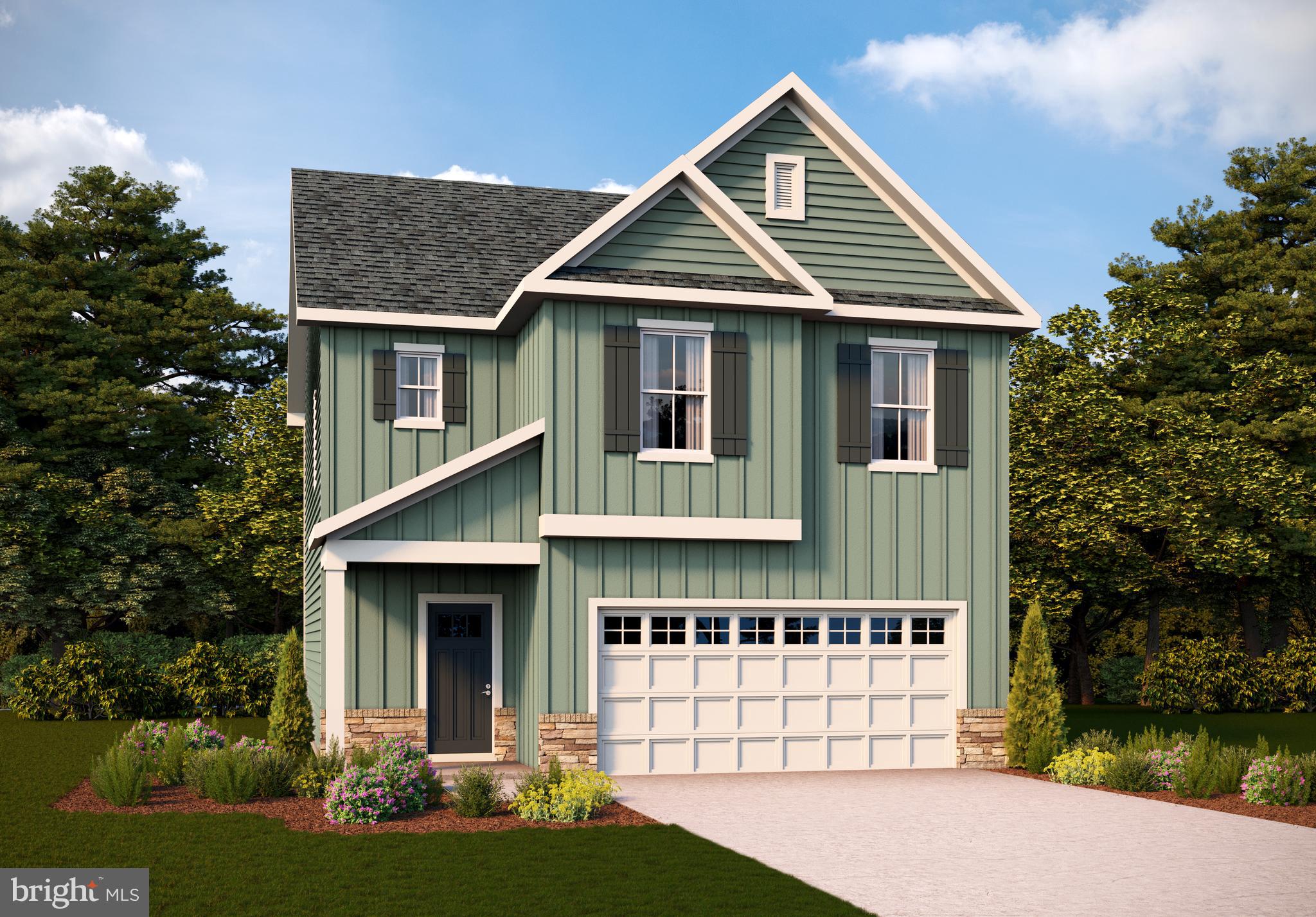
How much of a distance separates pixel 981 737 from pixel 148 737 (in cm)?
1091

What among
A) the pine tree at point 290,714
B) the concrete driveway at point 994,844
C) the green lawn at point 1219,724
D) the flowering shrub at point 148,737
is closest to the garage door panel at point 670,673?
the concrete driveway at point 994,844

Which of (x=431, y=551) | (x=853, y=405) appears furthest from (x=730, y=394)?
(x=431, y=551)

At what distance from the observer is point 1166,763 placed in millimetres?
15695

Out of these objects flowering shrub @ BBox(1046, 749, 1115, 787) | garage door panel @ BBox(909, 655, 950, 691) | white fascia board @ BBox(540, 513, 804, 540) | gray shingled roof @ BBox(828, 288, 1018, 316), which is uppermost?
gray shingled roof @ BBox(828, 288, 1018, 316)

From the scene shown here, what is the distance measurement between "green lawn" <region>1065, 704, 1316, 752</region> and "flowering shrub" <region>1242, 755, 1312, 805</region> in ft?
21.6

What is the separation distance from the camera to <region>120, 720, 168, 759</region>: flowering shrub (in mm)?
15516

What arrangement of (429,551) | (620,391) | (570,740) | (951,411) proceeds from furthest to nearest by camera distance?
(951,411) → (620,391) → (429,551) → (570,740)

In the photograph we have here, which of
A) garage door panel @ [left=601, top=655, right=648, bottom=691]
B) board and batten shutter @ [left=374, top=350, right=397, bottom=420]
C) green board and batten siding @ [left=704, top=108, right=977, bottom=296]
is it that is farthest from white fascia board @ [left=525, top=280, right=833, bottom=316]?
garage door panel @ [left=601, top=655, right=648, bottom=691]

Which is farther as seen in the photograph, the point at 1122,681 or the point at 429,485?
the point at 1122,681

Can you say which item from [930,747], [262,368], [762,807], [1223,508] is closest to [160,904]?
[762,807]

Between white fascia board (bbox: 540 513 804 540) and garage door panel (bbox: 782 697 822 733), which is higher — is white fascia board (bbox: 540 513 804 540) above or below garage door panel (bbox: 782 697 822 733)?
above

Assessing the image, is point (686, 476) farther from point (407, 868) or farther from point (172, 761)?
point (407, 868)

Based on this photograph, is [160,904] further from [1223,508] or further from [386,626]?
[1223,508]

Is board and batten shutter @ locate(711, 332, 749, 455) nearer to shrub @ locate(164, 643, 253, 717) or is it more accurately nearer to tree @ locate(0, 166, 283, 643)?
shrub @ locate(164, 643, 253, 717)
